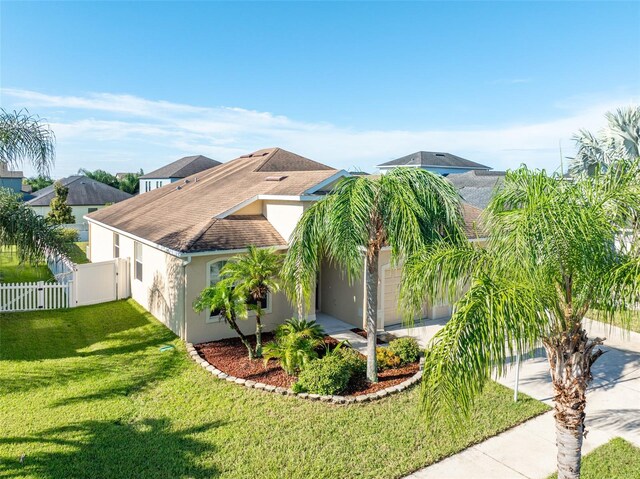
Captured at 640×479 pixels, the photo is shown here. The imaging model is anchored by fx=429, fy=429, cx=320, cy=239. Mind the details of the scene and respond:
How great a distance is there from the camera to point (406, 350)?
11.4 metres

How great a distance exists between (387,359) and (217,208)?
8.32m

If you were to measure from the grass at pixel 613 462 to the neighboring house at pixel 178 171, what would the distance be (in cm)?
4706

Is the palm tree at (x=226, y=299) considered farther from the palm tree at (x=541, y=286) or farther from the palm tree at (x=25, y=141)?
the palm tree at (x=25, y=141)

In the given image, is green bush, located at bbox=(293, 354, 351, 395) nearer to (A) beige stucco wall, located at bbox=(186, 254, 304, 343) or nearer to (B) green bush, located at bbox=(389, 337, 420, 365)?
(B) green bush, located at bbox=(389, 337, 420, 365)

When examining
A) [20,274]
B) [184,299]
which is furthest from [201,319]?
[20,274]

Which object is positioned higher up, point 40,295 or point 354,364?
point 40,295

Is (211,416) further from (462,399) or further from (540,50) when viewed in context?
(540,50)

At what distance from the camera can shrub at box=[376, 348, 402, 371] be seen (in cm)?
1101

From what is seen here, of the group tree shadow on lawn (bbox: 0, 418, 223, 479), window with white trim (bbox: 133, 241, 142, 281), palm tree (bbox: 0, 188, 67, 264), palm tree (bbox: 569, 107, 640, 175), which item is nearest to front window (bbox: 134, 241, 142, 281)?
window with white trim (bbox: 133, 241, 142, 281)

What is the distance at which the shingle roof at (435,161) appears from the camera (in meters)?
51.6

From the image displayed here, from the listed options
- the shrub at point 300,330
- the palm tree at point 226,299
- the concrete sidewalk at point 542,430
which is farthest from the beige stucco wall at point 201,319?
the concrete sidewalk at point 542,430

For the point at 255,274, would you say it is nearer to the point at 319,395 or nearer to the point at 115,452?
the point at 319,395

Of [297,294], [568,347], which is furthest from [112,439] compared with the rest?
[568,347]

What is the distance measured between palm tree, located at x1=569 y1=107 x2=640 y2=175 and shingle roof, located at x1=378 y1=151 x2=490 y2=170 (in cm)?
3211
